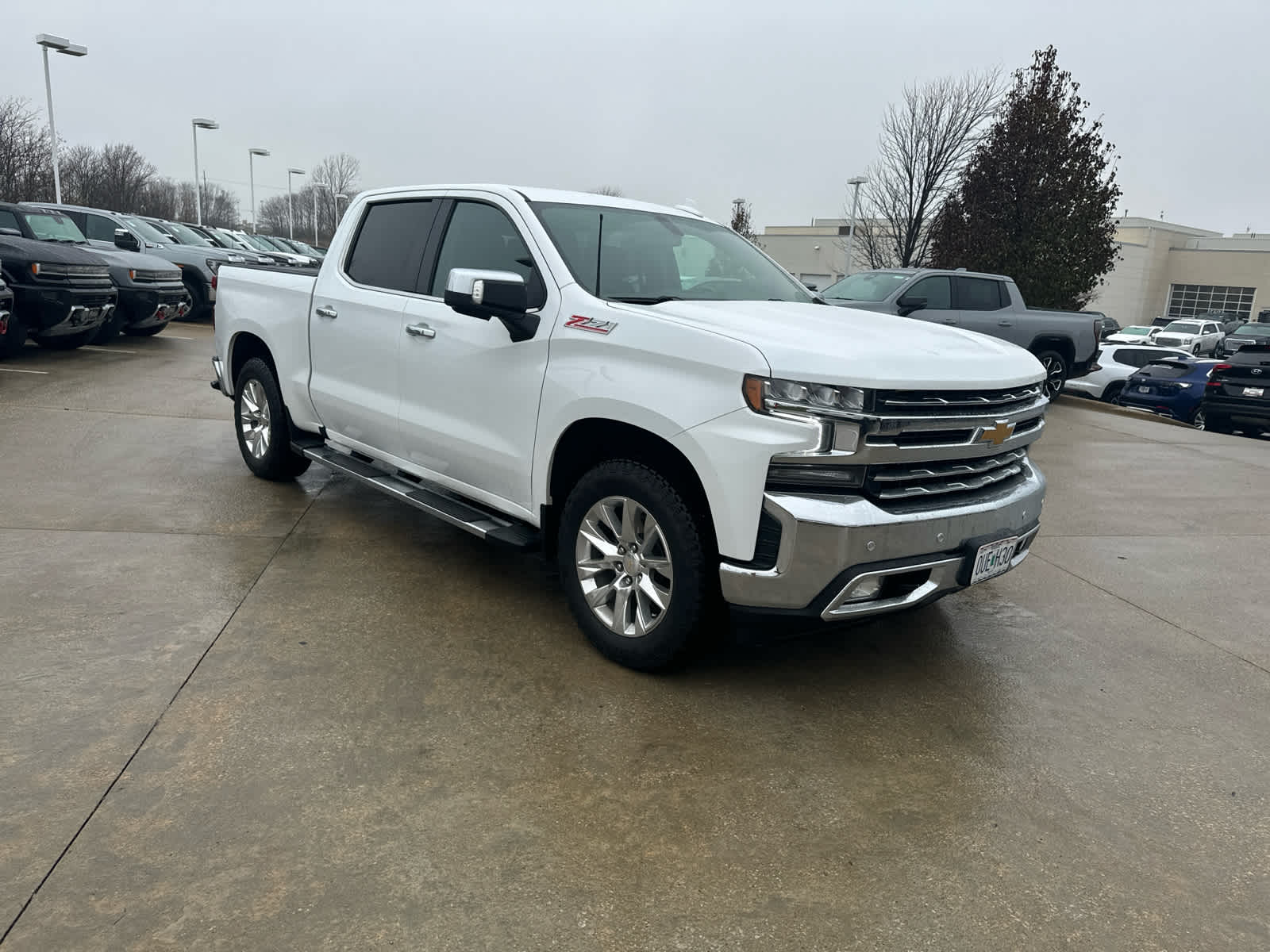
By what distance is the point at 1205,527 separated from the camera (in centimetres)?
665

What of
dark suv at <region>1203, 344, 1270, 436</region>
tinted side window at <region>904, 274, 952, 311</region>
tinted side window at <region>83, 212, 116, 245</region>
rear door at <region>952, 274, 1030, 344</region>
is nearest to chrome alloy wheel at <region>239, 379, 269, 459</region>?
tinted side window at <region>904, 274, 952, 311</region>

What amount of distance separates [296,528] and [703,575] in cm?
300

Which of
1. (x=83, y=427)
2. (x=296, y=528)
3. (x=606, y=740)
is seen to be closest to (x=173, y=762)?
(x=606, y=740)

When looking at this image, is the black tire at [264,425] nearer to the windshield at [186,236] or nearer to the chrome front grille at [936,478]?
the chrome front grille at [936,478]

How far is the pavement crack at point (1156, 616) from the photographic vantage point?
13.9 feet

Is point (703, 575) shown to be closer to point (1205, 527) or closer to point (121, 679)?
point (121, 679)

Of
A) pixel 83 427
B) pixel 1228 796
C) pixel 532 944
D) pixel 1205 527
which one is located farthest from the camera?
Result: pixel 83 427

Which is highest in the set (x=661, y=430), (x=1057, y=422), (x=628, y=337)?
(x=628, y=337)

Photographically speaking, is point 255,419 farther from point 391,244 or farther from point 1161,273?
point 1161,273

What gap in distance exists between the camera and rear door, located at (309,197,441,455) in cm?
470

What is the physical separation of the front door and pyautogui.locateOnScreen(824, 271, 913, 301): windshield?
28.6ft

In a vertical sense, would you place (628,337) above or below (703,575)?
above

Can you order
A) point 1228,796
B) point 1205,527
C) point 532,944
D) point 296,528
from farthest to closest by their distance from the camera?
point 1205,527 < point 296,528 < point 1228,796 < point 532,944

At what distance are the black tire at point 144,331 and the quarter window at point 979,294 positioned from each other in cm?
1192
